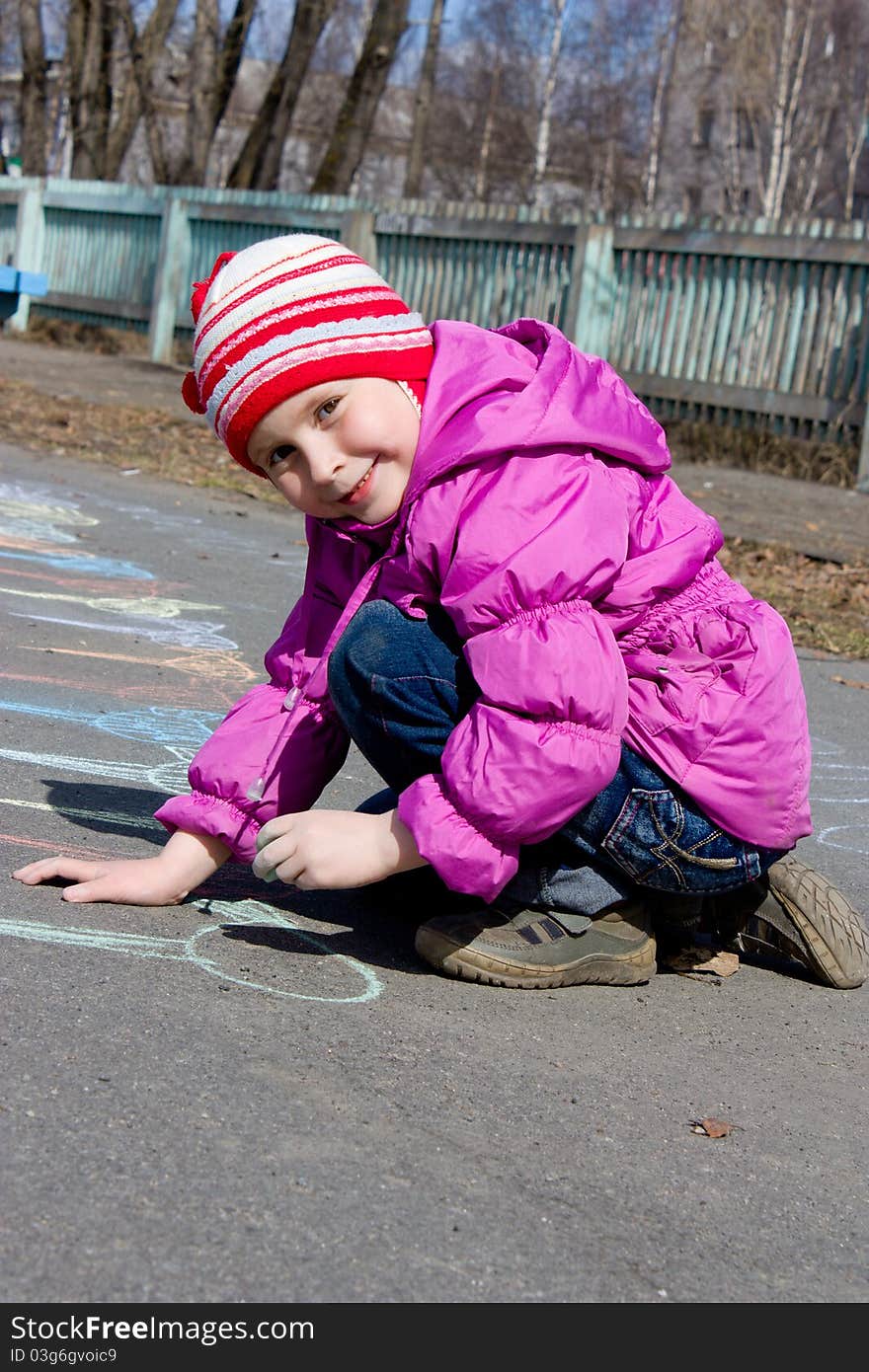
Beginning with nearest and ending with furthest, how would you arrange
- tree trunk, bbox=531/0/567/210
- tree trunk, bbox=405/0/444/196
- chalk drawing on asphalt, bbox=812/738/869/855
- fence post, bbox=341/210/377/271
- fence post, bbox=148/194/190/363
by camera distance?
chalk drawing on asphalt, bbox=812/738/869/855, fence post, bbox=341/210/377/271, fence post, bbox=148/194/190/363, tree trunk, bbox=405/0/444/196, tree trunk, bbox=531/0/567/210

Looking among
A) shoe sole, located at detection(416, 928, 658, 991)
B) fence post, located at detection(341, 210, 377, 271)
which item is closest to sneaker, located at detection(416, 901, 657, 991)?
shoe sole, located at detection(416, 928, 658, 991)

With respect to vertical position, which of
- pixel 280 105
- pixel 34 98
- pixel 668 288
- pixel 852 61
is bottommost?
pixel 668 288

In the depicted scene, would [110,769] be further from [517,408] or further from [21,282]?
[21,282]

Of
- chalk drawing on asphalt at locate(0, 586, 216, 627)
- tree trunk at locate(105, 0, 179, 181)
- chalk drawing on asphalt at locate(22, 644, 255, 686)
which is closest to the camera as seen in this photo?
chalk drawing on asphalt at locate(22, 644, 255, 686)

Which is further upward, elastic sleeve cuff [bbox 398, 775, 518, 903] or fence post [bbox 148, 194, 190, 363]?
fence post [bbox 148, 194, 190, 363]

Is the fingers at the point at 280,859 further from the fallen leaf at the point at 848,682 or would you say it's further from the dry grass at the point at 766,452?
the dry grass at the point at 766,452

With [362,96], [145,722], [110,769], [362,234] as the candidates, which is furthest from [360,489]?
[362,96]

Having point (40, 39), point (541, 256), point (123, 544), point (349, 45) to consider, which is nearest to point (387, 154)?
point (349, 45)

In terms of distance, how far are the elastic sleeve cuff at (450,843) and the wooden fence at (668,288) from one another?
7.85 m

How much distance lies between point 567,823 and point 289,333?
31.8 inches

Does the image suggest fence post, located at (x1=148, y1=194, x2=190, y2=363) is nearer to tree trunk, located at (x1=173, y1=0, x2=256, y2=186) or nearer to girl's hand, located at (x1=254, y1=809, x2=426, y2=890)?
tree trunk, located at (x1=173, y1=0, x2=256, y2=186)

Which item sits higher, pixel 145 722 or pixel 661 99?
pixel 661 99

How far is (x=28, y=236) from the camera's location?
16.2 m

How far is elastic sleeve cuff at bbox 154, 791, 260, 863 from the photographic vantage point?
8.30 feet
